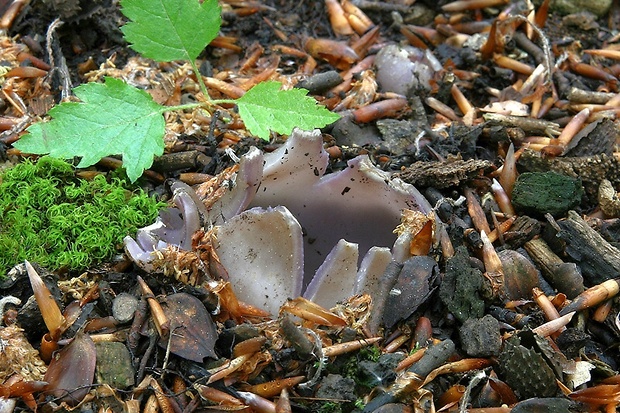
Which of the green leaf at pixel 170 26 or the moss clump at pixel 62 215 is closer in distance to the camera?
the moss clump at pixel 62 215

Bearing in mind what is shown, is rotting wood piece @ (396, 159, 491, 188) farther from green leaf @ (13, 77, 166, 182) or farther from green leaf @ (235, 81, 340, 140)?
green leaf @ (13, 77, 166, 182)

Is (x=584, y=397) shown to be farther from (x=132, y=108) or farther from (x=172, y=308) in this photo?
(x=132, y=108)

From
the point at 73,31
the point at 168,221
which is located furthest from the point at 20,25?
the point at 168,221

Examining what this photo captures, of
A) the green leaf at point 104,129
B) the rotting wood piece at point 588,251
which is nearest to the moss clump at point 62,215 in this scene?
the green leaf at point 104,129

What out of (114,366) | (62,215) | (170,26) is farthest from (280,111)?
(114,366)

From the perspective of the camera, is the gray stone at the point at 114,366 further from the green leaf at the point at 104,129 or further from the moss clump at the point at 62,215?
the green leaf at the point at 104,129

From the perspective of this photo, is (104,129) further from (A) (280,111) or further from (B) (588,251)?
(B) (588,251)

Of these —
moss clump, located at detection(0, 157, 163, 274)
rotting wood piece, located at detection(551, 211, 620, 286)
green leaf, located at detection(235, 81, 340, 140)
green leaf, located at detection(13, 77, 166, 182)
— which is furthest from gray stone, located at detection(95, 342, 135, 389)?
rotting wood piece, located at detection(551, 211, 620, 286)
